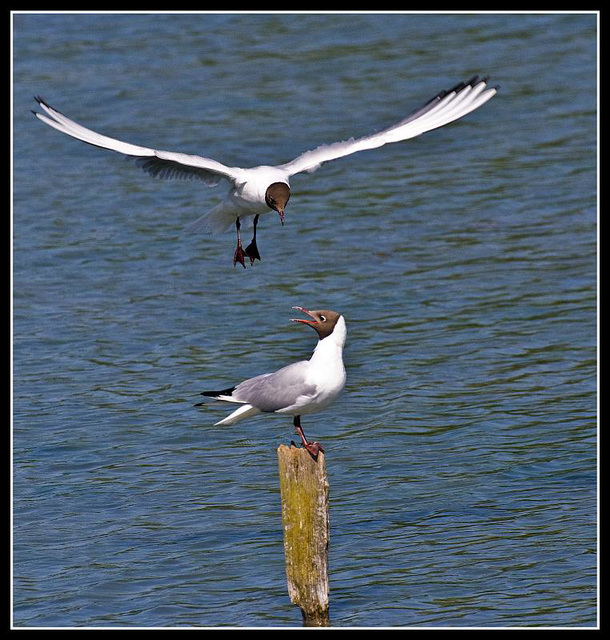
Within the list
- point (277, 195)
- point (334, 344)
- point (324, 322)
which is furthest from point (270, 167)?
point (334, 344)

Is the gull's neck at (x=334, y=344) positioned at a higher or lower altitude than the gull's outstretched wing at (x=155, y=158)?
lower

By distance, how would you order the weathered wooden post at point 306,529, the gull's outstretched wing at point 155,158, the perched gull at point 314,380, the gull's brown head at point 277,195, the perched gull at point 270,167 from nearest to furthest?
the perched gull at point 314,380, the weathered wooden post at point 306,529, the gull's outstretched wing at point 155,158, the gull's brown head at point 277,195, the perched gull at point 270,167

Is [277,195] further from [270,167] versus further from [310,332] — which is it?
[310,332]

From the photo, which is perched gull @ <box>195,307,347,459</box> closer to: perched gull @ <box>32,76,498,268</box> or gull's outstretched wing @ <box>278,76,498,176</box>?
perched gull @ <box>32,76,498,268</box>

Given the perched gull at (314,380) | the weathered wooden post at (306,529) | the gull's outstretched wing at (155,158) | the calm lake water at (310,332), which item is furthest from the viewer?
the calm lake water at (310,332)

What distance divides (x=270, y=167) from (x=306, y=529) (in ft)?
10.6

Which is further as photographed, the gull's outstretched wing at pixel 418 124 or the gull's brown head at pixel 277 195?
the gull's outstretched wing at pixel 418 124

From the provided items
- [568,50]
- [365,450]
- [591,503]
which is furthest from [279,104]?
[591,503]

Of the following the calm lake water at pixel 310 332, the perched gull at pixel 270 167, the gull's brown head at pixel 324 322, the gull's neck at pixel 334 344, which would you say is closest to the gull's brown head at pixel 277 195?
the perched gull at pixel 270 167

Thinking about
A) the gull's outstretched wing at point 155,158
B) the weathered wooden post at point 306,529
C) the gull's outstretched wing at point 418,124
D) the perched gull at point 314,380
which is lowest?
the weathered wooden post at point 306,529

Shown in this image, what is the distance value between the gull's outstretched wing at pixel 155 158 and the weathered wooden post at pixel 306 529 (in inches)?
105

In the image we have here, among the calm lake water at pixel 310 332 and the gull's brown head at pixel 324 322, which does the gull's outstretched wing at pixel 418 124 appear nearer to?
the gull's brown head at pixel 324 322

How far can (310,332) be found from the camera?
57.6ft

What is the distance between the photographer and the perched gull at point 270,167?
445 inches
